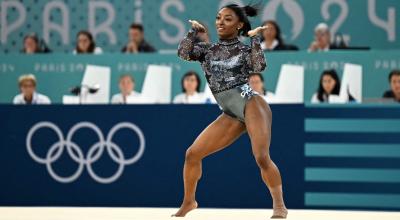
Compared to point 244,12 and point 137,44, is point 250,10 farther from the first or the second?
point 137,44

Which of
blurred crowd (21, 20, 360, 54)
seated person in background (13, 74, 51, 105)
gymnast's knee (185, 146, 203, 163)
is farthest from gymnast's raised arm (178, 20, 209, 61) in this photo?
seated person in background (13, 74, 51, 105)

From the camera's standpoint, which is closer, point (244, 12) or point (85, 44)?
point (244, 12)

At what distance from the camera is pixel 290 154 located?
9750 mm

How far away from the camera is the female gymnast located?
7.05 metres

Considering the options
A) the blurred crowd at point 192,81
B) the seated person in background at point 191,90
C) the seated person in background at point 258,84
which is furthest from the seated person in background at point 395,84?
the seated person in background at point 191,90

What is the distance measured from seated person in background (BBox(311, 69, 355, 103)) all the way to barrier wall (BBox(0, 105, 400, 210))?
1.25 metres

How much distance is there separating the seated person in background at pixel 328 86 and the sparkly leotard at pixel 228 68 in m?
3.87

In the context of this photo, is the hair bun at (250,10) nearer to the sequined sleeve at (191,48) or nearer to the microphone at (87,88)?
the sequined sleeve at (191,48)

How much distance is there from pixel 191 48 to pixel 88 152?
10.6 ft

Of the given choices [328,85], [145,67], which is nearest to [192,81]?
[145,67]

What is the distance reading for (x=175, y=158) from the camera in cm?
998

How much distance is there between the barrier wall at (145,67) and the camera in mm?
11203

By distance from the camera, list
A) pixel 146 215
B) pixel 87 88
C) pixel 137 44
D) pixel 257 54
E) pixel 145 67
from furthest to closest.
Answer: pixel 137 44, pixel 145 67, pixel 87 88, pixel 146 215, pixel 257 54

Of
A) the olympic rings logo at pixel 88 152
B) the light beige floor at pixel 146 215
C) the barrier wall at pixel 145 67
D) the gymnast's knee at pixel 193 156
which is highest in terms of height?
the barrier wall at pixel 145 67
